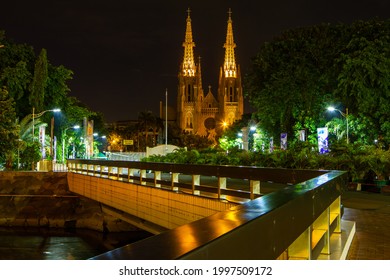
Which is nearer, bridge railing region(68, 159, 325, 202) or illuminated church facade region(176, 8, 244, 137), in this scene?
bridge railing region(68, 159, 325, 202)

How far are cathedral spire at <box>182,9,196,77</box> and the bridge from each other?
149 metres

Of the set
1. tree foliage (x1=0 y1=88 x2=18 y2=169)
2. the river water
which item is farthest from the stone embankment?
tree foliage (x1=0 y1=88 x2=18 y2=169)

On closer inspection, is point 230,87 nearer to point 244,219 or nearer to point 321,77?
point 321,77

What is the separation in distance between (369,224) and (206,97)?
154445 millimetres

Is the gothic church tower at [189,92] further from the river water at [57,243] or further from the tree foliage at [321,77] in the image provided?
the river water at [57,243]

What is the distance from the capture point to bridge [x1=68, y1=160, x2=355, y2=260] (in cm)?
266

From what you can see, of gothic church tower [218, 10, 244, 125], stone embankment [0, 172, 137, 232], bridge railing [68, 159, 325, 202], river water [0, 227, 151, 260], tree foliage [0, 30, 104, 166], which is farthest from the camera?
gothic church tower [218, 10, 244, 125]

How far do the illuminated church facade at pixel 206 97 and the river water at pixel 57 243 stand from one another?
424ft

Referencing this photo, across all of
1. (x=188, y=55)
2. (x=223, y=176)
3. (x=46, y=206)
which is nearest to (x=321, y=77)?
(x=46, y=206)

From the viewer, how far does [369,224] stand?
1218 centimetres

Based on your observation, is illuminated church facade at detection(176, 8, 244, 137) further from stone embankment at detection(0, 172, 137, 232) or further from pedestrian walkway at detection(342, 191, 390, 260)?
pedestrian walkway at detection(342, 191, 390, 260)

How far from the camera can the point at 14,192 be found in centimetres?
3481
